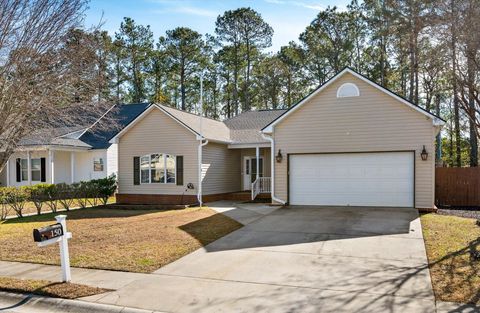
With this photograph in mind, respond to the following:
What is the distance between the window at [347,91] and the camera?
51.2 feet

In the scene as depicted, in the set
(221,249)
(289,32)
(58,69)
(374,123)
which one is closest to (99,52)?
(58,69)

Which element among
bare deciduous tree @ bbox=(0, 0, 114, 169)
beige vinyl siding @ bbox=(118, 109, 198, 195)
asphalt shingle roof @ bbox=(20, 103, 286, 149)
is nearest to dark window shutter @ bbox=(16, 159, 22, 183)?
asphalt shingle roof @ bbox=(20, 103, 286, 149)

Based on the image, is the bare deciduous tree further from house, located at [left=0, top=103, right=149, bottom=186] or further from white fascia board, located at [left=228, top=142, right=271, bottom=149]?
house, located at [left=0, top=103, right=149, bottom=186]

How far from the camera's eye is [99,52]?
39.6ft

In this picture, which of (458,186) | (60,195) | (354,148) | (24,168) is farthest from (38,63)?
(24,168)

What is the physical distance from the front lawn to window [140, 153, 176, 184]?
11381 mm

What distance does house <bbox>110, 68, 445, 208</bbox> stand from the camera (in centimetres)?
1493

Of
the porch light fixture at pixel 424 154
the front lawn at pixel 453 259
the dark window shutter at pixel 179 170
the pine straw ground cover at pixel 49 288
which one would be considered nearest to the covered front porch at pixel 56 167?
the dark window shutter at pixel 179 170

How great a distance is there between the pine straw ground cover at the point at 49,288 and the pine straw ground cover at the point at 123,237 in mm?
1104

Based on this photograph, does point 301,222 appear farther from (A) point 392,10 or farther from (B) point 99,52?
(A) point 392,10

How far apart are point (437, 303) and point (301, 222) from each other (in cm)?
676

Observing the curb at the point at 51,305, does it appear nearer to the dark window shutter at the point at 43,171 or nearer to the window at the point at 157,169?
the window at the point at 157,169

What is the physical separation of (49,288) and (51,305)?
0.57 m

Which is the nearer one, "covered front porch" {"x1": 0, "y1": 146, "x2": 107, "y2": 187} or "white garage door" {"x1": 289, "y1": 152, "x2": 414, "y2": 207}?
"white garage door" {"x1": 289, "y1": 152, "x2": 414, "y2": 207}
